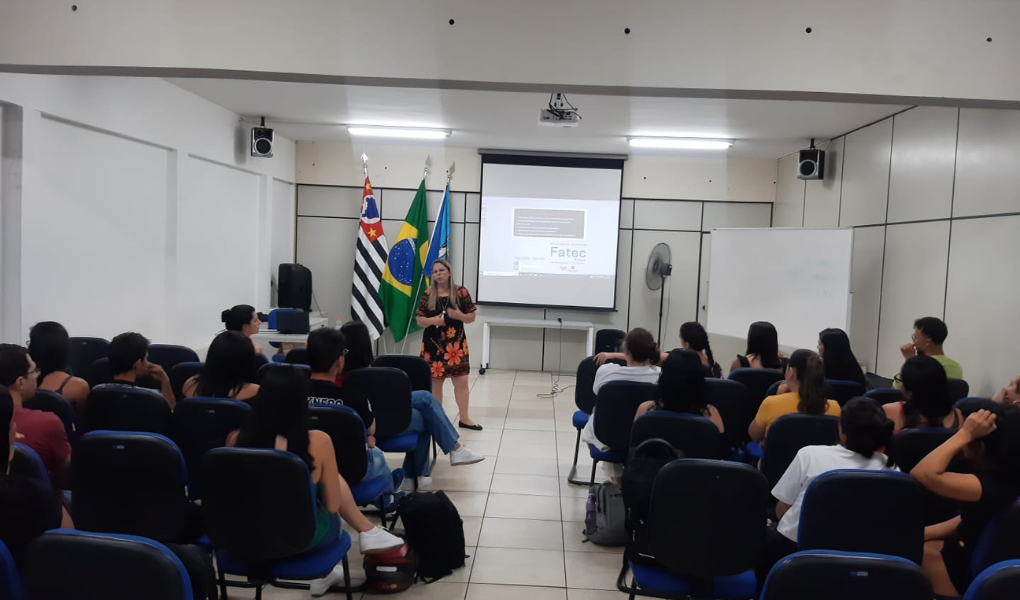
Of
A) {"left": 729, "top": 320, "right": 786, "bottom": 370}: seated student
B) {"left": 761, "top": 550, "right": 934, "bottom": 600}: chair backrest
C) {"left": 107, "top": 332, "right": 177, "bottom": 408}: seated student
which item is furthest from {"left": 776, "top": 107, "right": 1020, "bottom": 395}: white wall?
{"left": 107, "top": 332, "right": 177, "bottom": 408}: seated student

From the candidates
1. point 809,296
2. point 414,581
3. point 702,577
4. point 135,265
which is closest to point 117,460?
point 414,581

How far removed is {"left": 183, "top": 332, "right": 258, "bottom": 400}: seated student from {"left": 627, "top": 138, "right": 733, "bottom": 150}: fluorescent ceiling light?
6.10 metres

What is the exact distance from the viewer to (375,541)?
3045mm

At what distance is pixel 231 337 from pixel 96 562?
1.73 metres

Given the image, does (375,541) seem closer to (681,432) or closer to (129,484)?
(129,484)

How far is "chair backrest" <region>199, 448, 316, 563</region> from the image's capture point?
2389 millimetres

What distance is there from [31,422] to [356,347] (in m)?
1.73

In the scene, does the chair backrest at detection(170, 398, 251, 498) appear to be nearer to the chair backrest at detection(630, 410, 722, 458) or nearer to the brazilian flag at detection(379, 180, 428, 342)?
the chair backrest at detection(630, 410, 722, 458)

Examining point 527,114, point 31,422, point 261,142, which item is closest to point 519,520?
point 31,422

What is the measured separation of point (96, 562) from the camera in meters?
1.68

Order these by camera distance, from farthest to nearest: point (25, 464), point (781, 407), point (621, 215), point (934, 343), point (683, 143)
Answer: point (621, 215)
point (683, 143)
point (934, 343)
point (781, 407)
point (25, 464)

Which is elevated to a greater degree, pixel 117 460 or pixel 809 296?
pixel 809 296

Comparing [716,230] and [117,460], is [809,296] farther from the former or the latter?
[117,460]

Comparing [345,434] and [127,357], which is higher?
[127,357]
